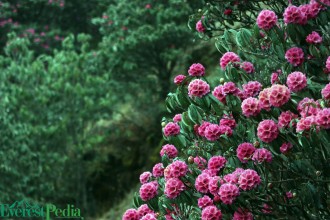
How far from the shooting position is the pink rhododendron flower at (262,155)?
8.27ft

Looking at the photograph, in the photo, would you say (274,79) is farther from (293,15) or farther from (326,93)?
(326,93)

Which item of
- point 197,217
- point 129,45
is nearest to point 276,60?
point 197,217

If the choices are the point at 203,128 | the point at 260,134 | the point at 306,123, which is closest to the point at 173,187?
the point at 203,128

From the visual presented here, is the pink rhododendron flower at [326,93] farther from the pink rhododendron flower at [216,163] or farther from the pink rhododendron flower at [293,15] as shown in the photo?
the pink rhododendron flower at [216,163]

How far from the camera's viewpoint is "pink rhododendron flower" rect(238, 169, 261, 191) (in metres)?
2.46

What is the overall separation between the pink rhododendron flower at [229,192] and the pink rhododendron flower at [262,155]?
180 millimetres

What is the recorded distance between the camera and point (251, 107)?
100 inches

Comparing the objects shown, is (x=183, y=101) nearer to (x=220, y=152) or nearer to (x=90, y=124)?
(x=220, y=152)

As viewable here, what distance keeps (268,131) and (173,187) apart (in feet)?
1.78

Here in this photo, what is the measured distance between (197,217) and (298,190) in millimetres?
504

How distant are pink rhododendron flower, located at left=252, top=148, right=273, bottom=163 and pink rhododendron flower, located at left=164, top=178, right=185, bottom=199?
387 millimetres

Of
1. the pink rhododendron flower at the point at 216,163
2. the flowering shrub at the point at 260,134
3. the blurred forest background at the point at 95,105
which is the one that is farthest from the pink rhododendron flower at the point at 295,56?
the blurred forest background at the point at 95,105

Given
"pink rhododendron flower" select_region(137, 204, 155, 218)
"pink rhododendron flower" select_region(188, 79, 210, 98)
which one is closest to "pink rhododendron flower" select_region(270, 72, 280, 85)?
"pink rhododendron flower" select_region(188, 79, 210, 98)

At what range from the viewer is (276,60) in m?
2.95
